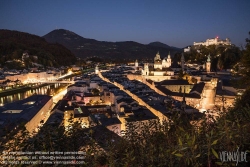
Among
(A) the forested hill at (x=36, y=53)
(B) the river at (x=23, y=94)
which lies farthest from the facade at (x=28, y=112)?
(A) the forested hill at (x=36, y=53)

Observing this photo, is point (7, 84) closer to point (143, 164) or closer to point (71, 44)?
point (143, 164)

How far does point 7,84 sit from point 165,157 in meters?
29.5

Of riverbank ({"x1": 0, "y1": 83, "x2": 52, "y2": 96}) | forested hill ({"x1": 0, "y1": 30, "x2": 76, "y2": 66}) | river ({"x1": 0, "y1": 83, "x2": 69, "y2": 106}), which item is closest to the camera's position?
river ({"x1": 0, "y1": 83, "x2": 69, "y2": 106})

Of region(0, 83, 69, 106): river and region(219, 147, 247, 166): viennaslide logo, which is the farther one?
region(0, 83, 69, 106): river

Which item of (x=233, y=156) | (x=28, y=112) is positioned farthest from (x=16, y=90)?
(x=233, y=156)

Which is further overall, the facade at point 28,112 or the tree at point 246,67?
the facade at point 28,112

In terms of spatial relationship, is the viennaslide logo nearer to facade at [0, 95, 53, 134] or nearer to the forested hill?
facade at [0, 95, 53, 134]

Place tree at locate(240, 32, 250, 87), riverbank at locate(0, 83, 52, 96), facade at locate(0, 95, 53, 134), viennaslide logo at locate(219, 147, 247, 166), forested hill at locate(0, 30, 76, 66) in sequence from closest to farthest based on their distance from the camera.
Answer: viennaslide logo at locate(219, 147, 247, 166) < tree at locate(240, 32, 250, 87) < facade at locate(0, 95, 53, 134) < riverbank at locate(0, 83, 52, 96) < forested hill at locate(0, 30, 76, 66)

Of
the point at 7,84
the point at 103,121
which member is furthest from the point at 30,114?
the point at 7,84

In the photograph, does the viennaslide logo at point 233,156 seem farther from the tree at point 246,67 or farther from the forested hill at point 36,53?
the forested hill at point 36,53

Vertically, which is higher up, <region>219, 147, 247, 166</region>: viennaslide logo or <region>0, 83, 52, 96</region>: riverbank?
<region>219, 147, 247, 166</region>: viennaslide logo

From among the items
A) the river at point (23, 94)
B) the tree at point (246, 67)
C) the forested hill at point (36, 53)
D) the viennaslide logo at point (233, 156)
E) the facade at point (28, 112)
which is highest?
the forested hill at point (36, 53)

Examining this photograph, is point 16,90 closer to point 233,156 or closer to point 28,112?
point 28,112

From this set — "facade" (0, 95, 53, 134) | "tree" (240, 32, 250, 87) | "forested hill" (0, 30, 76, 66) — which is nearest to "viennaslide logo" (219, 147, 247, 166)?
"tree" (240, 32, 250, 87)
